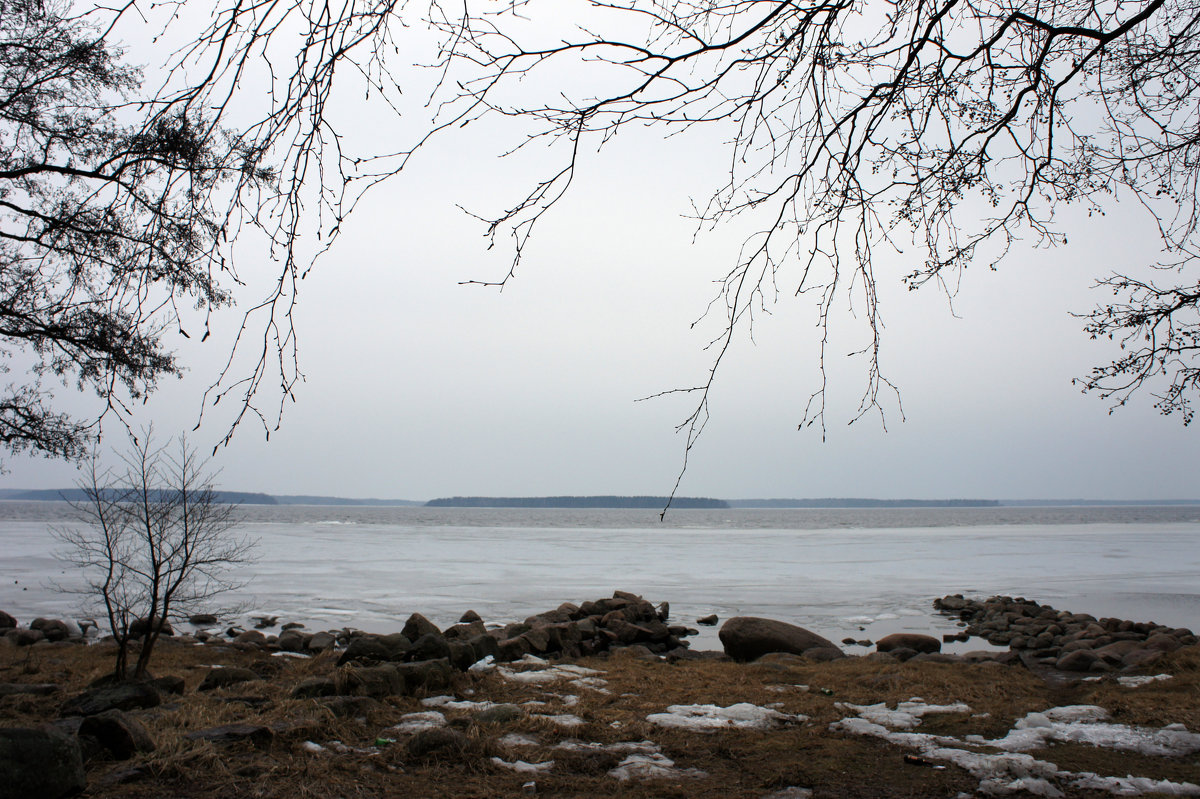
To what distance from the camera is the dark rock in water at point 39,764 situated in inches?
167

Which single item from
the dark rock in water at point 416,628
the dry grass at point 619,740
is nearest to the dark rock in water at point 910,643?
the dry grass at point 619,740

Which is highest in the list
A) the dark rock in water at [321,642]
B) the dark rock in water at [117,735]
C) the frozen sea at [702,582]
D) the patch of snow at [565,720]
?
the dark rock in water at [117,735]

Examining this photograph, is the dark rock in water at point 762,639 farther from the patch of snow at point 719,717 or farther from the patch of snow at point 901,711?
the patch of snow at point 719,717

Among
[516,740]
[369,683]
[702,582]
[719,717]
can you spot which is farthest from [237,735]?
[702,582]

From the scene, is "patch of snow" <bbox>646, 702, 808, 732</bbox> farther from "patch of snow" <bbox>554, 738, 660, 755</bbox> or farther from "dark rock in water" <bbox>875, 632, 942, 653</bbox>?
"dark rock in water" <bbox>875, 632, 942, 653</bbox>

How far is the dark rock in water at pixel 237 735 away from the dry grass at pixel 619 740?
0.23 feet

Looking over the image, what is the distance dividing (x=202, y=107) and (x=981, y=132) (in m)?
3.42

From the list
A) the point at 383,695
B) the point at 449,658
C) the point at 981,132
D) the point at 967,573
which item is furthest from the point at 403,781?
the point at 967,573

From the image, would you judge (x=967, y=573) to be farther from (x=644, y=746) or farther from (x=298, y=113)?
(x=298, y=113)

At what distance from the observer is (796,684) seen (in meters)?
9.12

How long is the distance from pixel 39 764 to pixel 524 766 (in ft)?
9.36

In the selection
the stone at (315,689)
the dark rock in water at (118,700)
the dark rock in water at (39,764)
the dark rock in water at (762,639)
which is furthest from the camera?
the dark rock in water at (762,639)

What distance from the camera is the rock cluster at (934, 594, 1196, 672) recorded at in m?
11.6

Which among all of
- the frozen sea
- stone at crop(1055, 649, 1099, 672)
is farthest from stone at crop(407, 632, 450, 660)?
stone at crop(1055, 649, 1099, 672)
